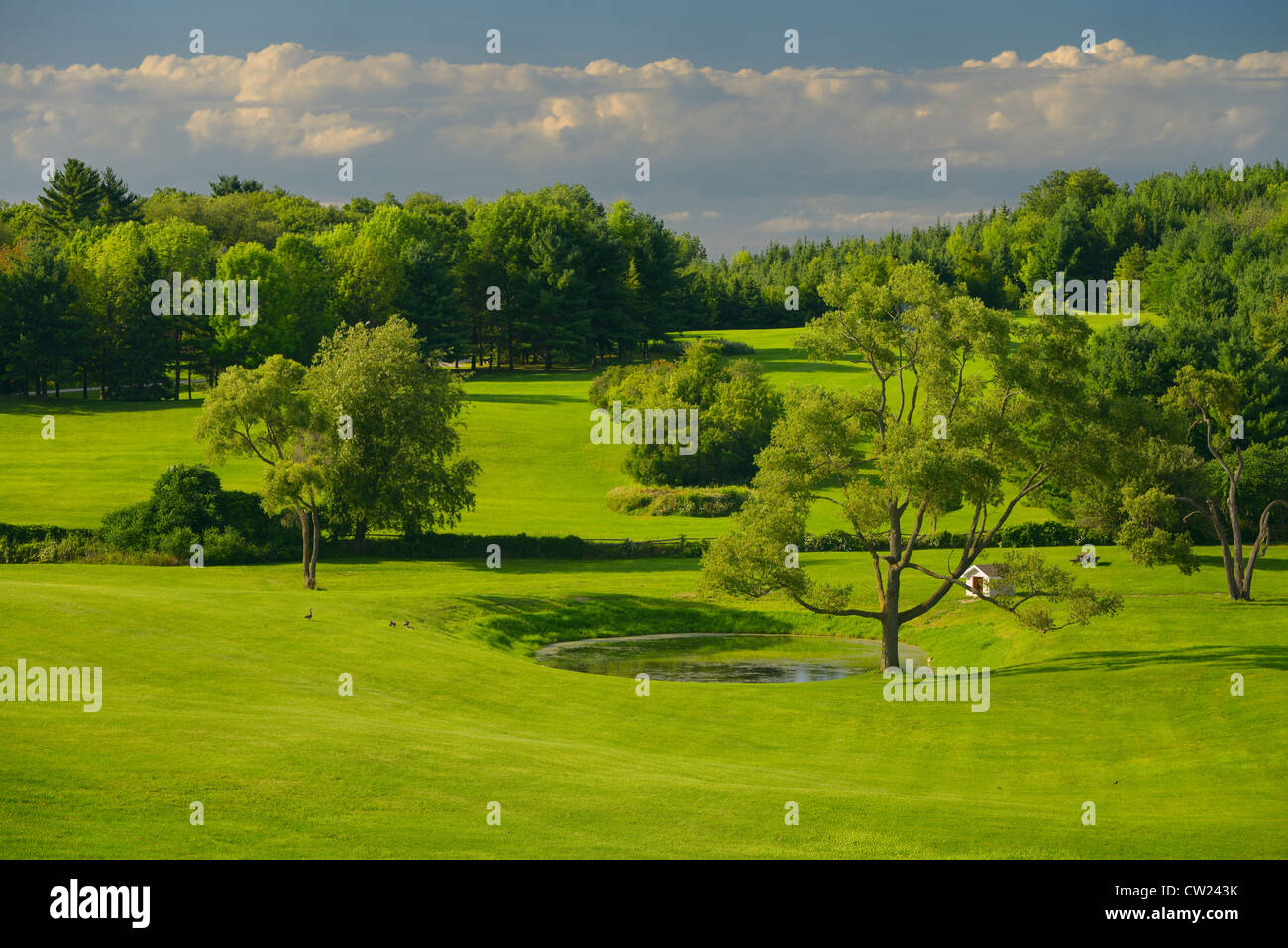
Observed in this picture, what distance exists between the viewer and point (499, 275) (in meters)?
138

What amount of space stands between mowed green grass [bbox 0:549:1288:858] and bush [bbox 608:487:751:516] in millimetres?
29753

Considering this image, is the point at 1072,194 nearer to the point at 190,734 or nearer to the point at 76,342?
the point at 76,342

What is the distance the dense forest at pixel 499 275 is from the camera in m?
102

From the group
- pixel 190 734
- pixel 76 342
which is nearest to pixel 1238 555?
pixel 190 734

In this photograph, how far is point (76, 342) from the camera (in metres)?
105

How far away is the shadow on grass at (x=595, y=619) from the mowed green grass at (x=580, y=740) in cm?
18

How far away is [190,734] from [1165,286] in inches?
5705

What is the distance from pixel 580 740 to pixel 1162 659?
22.7 m
